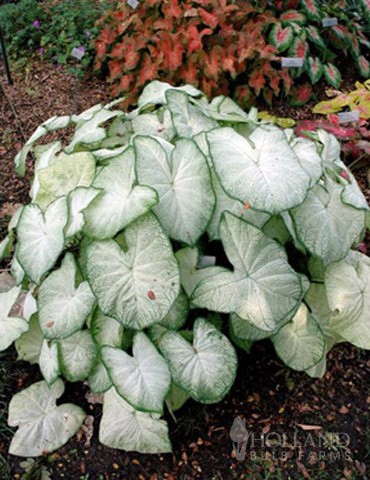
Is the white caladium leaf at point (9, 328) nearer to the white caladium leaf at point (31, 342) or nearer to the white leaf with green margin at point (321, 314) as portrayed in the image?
the white caladium leaf at point (31, 342)

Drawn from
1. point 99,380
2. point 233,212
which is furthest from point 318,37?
point 99,380

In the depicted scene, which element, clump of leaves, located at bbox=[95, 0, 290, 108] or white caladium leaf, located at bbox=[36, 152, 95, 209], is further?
clump of leaves, located at bbox=[95, 0, 290, 108]

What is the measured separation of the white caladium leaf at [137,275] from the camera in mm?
1491

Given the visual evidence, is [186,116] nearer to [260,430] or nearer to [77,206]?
[77,206]

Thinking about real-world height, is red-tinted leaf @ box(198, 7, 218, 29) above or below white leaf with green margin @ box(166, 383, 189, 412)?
above

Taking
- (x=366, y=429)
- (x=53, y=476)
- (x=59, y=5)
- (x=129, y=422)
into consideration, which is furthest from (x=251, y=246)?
(x=59, y=5)

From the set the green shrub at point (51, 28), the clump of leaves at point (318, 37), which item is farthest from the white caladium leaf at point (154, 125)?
the green shrub at point (51, 28)

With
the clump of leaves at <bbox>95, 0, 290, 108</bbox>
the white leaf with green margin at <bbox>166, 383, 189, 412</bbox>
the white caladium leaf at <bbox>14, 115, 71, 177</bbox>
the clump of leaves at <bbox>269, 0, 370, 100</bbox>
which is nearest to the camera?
the white leaf with green margin at <bbox>166, 383, 189, 412</bbox>

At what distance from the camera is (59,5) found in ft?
12.5

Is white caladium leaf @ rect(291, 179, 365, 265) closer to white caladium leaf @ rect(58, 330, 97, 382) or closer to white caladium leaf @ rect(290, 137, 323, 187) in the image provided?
white caladium leaf @ rect(290, 137, 323, 187)

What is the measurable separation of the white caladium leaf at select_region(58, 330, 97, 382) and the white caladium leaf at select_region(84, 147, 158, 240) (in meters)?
0.40

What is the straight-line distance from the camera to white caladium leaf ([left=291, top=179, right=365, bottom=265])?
1.67m

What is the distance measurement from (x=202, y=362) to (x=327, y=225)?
2.00 ft

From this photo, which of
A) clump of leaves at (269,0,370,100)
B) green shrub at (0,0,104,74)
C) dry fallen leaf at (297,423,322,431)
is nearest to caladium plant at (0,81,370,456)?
dry fallen leaf at (297,423,322,431)
